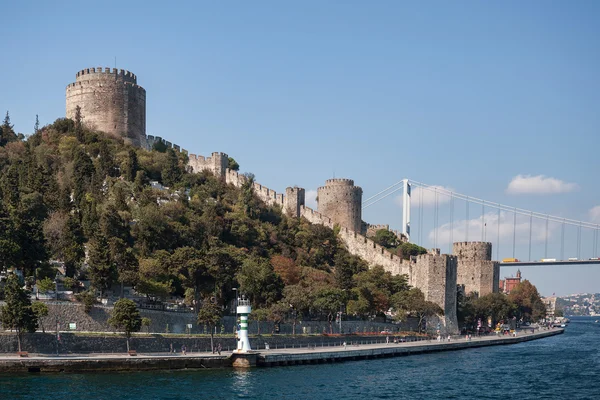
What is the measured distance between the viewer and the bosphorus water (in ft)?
82.6

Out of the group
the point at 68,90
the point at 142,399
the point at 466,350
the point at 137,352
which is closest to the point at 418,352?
the point at 466,350

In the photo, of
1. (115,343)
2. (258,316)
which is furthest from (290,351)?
(115,343)

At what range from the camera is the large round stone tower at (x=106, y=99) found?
5300cm

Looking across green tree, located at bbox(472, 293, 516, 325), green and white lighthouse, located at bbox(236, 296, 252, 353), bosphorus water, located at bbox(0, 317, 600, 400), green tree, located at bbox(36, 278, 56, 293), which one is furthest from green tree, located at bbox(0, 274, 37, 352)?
green tree, located at bbox(472, 293, 516, 325)

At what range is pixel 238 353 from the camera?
3206cm

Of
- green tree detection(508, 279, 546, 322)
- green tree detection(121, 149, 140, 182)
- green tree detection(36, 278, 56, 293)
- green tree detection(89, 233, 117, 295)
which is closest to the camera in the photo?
green tree detection(36, 278, 56, 293)

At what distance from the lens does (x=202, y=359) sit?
102ft

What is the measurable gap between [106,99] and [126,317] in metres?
26.1

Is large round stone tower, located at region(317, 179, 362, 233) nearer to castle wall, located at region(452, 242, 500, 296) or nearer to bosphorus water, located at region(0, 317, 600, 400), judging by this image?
castle wall, located at region(452, 242, 500, 296)

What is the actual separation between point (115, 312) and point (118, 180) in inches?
731

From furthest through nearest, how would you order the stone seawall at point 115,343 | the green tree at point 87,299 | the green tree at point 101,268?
the green tree at point 101,268 → the green tree at point 87,299 → the stone seawall at point 115,343

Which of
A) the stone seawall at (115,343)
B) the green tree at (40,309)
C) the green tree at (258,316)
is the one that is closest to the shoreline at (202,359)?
the stone seawall at (115,343)

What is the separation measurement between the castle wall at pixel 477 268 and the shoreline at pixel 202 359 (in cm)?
2452

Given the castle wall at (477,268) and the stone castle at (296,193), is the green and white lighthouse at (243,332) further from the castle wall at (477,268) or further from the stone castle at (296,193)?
the castle wall at (477,268)
